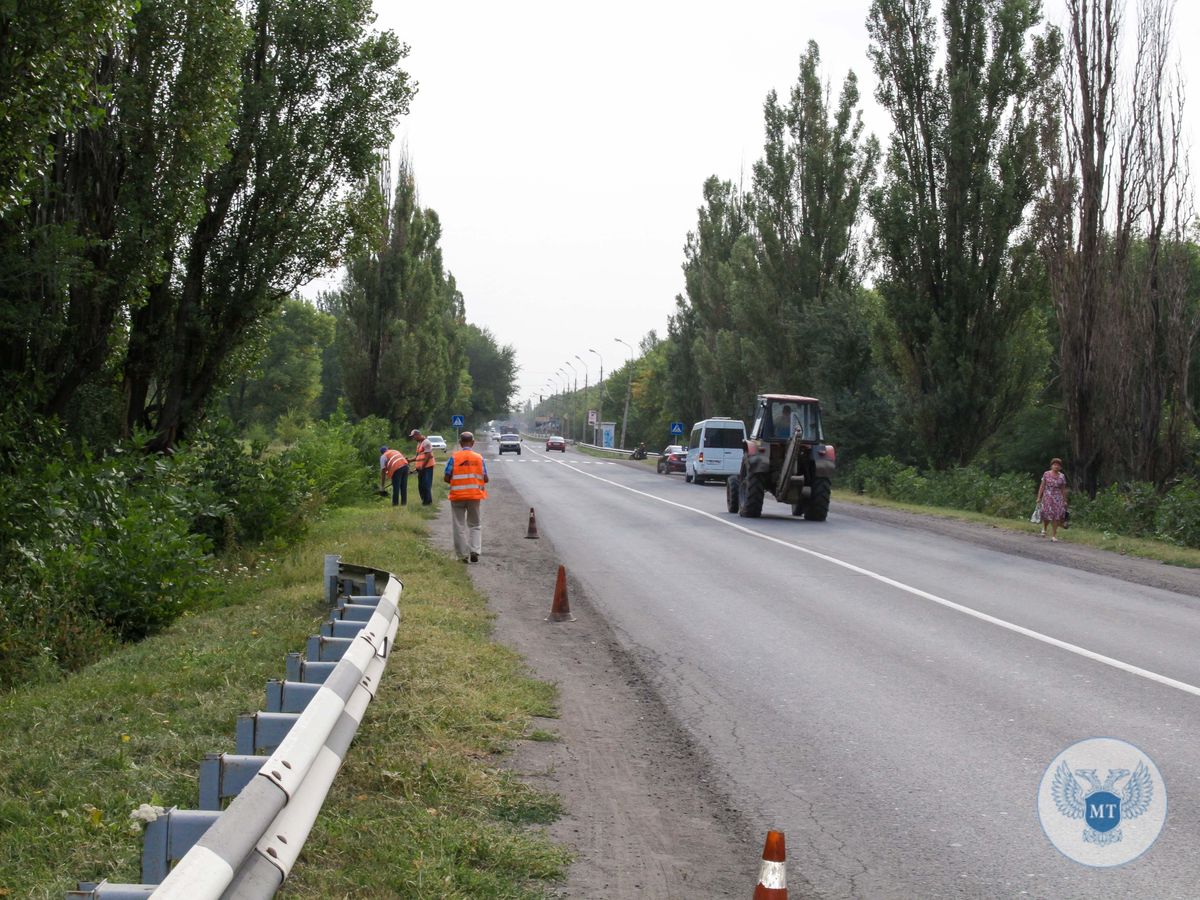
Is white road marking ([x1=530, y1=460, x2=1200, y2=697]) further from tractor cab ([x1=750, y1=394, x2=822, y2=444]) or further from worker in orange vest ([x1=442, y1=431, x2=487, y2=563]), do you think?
worker in orange vest ([x1=442, y1=431, x2=487, y2=563])

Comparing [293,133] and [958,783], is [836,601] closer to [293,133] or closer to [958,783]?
[958,783]

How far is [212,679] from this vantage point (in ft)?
25.2

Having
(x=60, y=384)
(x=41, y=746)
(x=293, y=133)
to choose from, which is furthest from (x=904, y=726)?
(x=293, y=133)

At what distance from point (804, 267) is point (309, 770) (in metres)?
44.9

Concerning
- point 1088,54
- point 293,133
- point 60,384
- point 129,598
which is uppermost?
point 1088,54

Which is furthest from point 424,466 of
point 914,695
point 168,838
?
point 168,838

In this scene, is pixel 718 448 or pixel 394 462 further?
pixel 718 448

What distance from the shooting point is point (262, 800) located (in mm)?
3689

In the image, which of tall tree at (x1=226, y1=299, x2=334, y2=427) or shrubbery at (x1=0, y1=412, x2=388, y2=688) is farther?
tall tree at (x1=226, y1=299, x2=334, y2=427)

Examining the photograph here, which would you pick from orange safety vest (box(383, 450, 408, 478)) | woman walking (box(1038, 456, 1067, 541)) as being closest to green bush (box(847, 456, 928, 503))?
woman walking (box(1038, 456, 1067, 541))

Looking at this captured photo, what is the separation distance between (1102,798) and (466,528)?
11202 millimetres

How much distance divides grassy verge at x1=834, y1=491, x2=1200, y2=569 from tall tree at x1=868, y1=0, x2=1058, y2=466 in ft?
14.0

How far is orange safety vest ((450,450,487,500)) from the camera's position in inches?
634

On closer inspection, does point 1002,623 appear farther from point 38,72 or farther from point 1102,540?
point 1102,540
